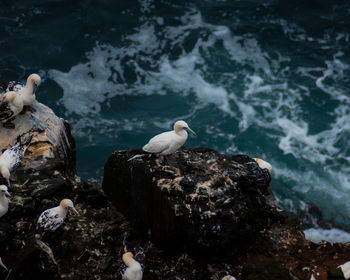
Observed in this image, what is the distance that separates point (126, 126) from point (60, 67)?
3.50m

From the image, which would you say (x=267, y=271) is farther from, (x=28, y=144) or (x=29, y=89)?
(x=29, y=89)

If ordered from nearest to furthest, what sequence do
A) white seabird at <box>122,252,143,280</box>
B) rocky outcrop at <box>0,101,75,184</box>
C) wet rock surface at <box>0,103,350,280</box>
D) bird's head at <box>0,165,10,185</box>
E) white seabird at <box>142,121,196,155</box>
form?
white seabird at <box>122,252,143,280</box>
wet rock surface at <box>0,103,350,280</box>
white seabird at <box>142,121,196,155</box>
bird's head at <box>0,165,10,185</box>
rocky outcrop at <box>0,101,75,184</box>

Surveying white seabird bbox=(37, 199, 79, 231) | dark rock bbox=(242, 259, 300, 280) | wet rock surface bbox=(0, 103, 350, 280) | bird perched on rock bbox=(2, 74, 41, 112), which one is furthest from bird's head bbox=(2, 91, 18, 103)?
dark rock bbox=(242, 259, 300, 280)

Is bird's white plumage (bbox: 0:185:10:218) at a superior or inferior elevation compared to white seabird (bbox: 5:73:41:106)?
inferior

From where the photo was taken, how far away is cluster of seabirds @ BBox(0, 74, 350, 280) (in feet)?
20.3

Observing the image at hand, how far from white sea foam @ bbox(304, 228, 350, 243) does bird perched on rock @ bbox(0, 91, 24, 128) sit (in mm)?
7261

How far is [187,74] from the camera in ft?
50.6

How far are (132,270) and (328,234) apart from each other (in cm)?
634

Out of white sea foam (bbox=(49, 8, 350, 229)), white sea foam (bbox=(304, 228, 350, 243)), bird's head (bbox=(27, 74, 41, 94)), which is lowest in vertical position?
white sea foam (bbox=(304, 228, 350, 243))

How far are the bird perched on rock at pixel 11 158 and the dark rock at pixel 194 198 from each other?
1603 millimetres

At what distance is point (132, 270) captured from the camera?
6.12 m

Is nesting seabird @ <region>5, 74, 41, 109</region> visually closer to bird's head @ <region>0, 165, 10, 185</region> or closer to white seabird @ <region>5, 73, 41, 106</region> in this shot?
white seabird @ <region>5, 73, 41, 106</region>

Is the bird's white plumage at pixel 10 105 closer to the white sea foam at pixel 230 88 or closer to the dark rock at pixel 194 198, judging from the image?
the dark rock at pixel 194 198

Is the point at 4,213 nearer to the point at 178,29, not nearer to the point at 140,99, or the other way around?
the point at 140,99
